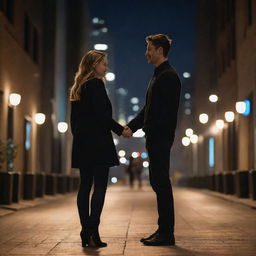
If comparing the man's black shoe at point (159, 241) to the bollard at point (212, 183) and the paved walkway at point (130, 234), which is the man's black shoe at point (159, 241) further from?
the bollard at point (212, 183)

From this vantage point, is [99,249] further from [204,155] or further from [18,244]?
[204,155]

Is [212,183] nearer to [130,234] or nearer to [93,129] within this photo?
[130,234]

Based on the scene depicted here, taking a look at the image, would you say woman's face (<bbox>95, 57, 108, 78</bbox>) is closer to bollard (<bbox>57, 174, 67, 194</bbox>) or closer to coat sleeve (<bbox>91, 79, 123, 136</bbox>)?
coat sleeve (<bbox>91, 79, 123, 136</bbox>)

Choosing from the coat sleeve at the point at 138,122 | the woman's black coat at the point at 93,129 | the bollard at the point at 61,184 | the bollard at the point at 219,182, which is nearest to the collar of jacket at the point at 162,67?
the coat sleeve at the point at 138,122

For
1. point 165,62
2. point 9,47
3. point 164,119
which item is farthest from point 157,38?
point 9,47

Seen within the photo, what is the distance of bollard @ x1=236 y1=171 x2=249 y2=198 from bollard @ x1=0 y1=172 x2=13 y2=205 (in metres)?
6.80

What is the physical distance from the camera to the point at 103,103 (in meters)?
7.05

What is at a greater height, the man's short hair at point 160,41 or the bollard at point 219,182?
the man's short hair at point 160,41

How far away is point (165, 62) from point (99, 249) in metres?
2.18

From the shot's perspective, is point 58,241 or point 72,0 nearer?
point 58,241

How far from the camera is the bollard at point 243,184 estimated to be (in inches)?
746

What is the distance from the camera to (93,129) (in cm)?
707

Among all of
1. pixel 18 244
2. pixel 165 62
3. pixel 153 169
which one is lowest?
pixel 18 244

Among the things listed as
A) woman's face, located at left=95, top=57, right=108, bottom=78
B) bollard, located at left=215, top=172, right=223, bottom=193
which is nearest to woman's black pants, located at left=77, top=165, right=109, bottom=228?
woman's face, located at left=95, top=57, right=108, bottom=78
